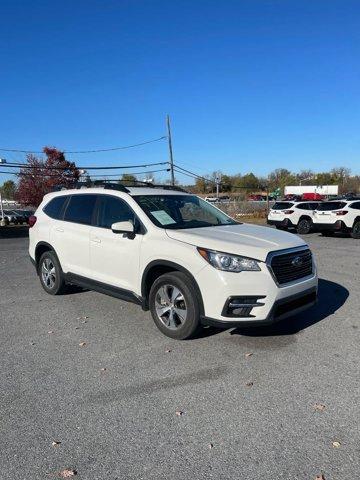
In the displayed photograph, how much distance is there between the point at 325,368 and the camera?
167 inches

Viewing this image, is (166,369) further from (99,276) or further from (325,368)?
(99,276)

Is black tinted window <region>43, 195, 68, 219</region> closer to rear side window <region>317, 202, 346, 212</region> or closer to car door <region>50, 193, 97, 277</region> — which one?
car door <region>50, 193, 97, 277</region>

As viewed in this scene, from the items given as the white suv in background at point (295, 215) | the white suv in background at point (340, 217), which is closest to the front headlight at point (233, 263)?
the white suv in background at point (340, 217)

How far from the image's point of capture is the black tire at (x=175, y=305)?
4734 millimetres

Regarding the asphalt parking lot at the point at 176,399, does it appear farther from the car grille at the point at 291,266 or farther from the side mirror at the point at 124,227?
the side mirror at the point at 124,227

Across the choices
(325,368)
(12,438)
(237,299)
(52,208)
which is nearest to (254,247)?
(237,299)

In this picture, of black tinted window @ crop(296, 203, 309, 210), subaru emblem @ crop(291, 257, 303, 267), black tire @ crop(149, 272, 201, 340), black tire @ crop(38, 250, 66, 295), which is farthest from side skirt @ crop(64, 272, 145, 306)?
black tinted window @ crop(296, 203, 309, 210)

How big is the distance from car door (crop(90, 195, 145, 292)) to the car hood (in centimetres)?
60

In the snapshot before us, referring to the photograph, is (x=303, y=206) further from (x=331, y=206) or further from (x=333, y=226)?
(x=333, y=226)

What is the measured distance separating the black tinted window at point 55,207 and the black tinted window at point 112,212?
117 centimetres

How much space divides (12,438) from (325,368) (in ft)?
9.42

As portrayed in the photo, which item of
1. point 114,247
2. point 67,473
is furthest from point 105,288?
point 67,473

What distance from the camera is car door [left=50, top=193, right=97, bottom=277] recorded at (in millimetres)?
6250

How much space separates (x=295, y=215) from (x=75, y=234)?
1659cm
